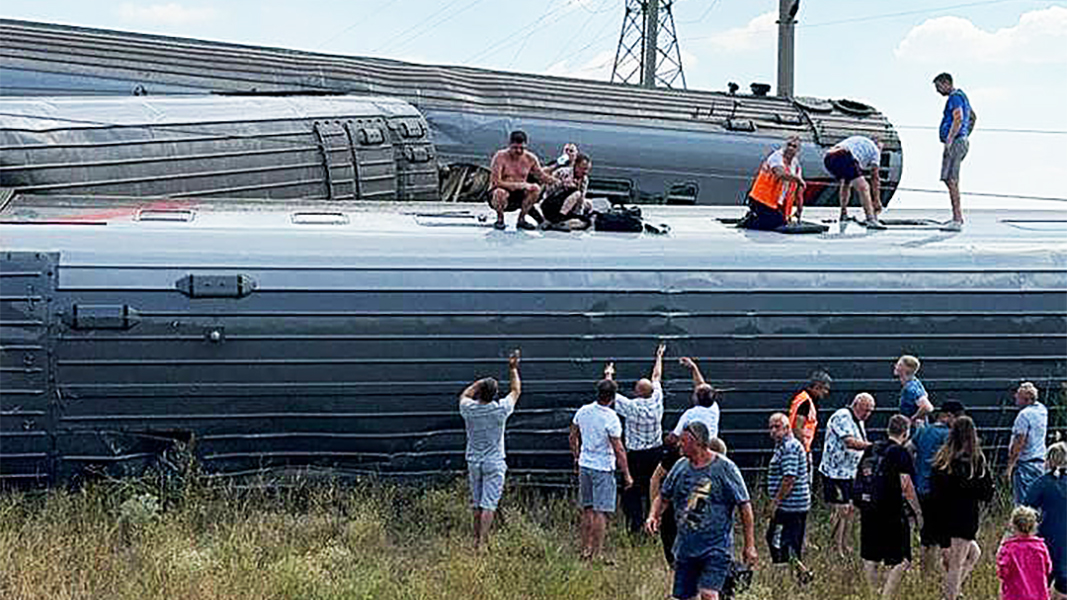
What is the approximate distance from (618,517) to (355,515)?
208cm

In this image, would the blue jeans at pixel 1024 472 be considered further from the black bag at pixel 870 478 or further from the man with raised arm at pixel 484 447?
the man with raised arm at pixel 484 447

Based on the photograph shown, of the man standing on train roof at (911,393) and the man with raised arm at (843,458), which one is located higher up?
the man standing on train roof at (911,393)

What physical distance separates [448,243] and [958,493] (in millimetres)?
4545

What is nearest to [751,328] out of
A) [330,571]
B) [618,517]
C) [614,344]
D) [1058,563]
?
[614,344]

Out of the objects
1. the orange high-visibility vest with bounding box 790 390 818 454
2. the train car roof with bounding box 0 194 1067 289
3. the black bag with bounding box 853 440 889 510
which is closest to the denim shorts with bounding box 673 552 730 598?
the black bag with bounding box 853 440 889 510

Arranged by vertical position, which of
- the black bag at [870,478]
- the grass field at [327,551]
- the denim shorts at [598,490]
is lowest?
the grass field at [327,551]

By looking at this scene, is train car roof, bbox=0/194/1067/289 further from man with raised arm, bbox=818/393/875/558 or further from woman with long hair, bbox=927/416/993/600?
woman with long hair, bbox=927/416/993/600

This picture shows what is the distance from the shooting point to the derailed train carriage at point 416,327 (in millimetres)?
10320

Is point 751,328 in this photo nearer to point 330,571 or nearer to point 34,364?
point 330,571

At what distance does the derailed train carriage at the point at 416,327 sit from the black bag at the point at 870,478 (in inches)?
62.2

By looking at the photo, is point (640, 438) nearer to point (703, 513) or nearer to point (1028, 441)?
point (703, 513)

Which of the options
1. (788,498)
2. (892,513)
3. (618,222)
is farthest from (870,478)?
(618,222)

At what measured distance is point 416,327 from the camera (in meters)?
10.9

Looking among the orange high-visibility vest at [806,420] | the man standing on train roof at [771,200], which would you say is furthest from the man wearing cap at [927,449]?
the man standing on train roof at [771,200]
